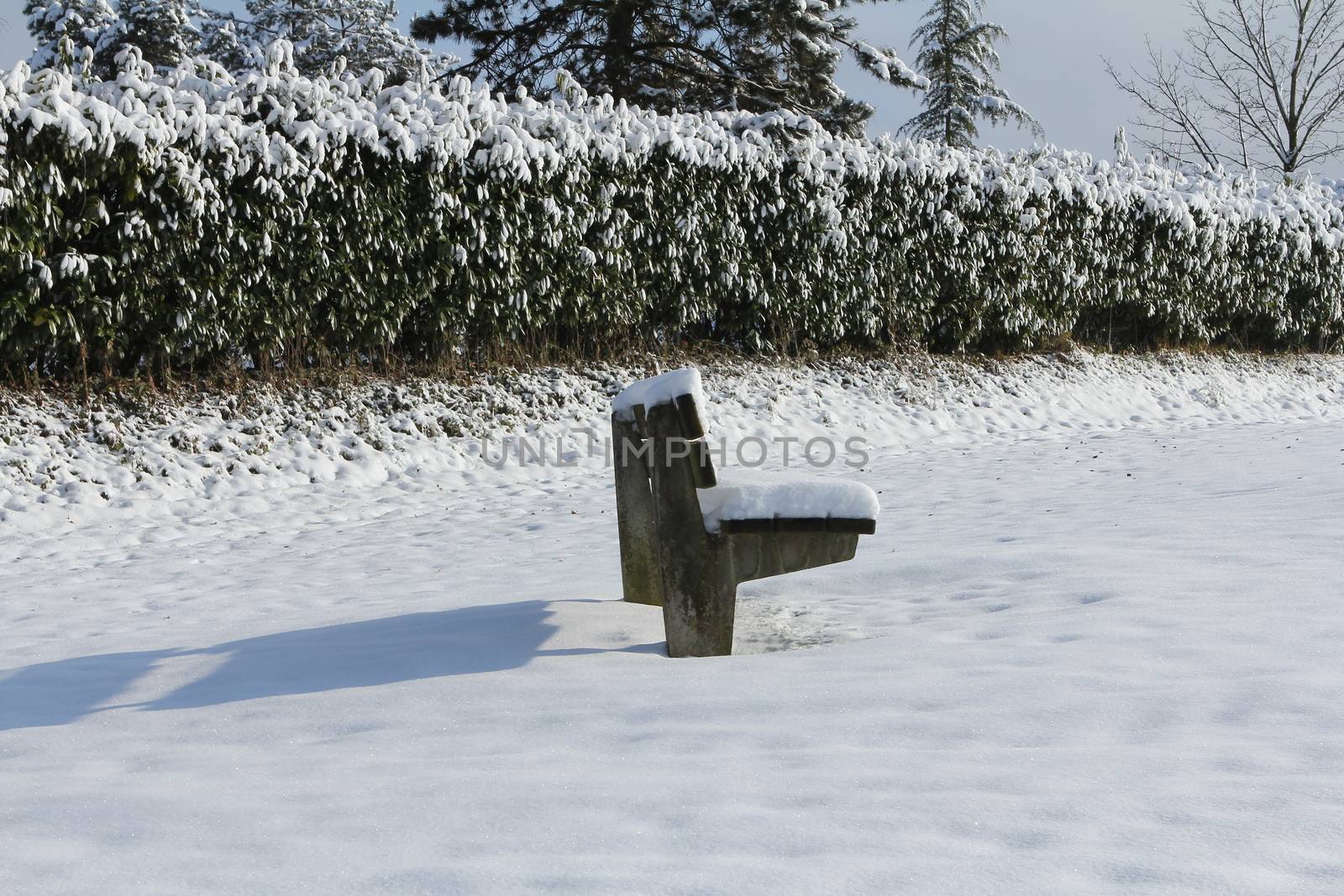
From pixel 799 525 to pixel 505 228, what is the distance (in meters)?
6.12

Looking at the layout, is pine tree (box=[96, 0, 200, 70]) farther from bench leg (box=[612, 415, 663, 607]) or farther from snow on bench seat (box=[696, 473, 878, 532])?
snow on bench seat (box=[696, 473, 878, 532])

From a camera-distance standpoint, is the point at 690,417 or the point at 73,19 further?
the point at 73,19

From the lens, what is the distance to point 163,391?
25.4 feet

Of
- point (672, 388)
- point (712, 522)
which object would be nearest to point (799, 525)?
point (712, 522)

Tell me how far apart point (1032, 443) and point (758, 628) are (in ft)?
21.1

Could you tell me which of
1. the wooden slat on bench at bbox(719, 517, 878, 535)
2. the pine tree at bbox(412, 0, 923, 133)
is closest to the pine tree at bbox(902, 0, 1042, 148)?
the pine tree at bbox(412, 0, 923, 133)

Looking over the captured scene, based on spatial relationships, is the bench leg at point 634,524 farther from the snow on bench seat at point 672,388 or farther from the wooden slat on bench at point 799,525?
the wooden slat on bench at point 799,525

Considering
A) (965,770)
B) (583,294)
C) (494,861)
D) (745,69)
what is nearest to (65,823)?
(494,861)

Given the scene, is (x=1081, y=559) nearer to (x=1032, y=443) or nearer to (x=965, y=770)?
(x=965, y=770)

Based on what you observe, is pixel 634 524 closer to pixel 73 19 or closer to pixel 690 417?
pixel 690 417

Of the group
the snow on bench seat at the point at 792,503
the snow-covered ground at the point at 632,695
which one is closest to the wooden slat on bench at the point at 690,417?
the snow on bench seat at the point at 792,503

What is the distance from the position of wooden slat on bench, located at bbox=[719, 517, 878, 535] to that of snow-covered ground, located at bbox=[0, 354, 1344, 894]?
0.39 m

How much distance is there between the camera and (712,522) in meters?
3.37

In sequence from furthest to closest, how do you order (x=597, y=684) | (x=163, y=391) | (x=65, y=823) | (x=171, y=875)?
(x=163, y=391)
(x=597, y=684)
(x=65, y=823)
(x=171, y=875)
